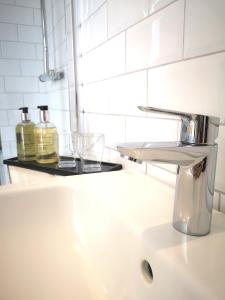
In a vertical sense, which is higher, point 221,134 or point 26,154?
point 221,134

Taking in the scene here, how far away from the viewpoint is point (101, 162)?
2.51ft

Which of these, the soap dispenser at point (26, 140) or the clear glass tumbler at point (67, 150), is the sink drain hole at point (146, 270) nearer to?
the clear glass tumbler at point (67, 150)

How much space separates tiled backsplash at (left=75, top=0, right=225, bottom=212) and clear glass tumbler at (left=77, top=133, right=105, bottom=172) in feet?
0.12

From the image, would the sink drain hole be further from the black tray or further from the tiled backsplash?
the black tray

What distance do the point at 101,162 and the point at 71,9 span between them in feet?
2.06

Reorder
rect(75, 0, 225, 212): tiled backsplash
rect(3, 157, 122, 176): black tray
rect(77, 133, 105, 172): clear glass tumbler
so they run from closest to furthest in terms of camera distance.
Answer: rect(75, 0, 225, 212): tiled backsplash, rect(3, 157, 122, 176): black tray, rect(77, 133, 105, 172): clear glass tumbler

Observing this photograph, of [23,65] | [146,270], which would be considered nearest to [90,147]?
[146,270]

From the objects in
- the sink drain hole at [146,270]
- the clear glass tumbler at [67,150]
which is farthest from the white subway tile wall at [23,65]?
the sink drain hole at [146,270]

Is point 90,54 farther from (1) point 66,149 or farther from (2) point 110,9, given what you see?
(1) point 66,149

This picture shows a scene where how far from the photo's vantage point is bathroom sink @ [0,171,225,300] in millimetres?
294

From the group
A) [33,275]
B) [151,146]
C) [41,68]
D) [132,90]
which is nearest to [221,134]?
[151,146]

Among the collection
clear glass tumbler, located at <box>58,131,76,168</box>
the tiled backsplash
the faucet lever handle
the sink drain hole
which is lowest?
the sink drain hole

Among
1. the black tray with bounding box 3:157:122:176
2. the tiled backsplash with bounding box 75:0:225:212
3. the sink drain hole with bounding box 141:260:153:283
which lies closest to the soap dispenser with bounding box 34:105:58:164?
the black tray with bounding box 3:157:122:176

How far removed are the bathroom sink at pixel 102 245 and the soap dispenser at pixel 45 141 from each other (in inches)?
7.1
